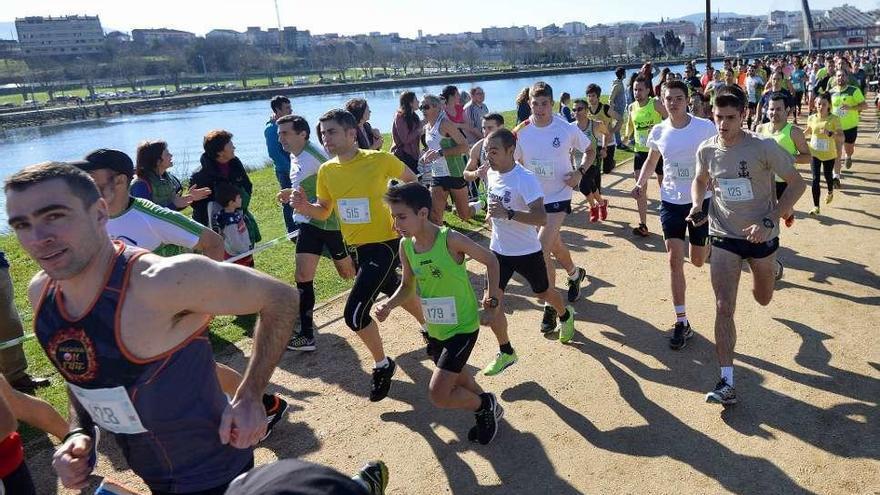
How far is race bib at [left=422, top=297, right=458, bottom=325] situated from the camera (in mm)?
4023

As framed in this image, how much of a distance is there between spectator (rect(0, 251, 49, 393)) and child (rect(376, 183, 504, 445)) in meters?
3.43

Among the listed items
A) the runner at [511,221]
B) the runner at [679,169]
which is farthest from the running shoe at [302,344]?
the runner at [679,169]

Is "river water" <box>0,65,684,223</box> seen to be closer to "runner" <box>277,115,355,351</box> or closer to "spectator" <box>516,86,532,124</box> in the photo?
"spectator" <box>516,86,532,124</box>

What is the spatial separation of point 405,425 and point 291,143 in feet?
9.19

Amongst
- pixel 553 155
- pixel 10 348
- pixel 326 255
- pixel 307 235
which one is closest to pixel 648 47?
pixel 326 255

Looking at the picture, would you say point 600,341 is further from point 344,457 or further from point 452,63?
point 452,63

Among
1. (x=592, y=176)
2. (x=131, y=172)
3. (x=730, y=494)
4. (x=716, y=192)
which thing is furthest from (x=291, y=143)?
(x=592, y=176)

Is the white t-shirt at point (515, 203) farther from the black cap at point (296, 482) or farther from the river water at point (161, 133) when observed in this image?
the river water at point (161, 133)

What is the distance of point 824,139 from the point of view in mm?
9133

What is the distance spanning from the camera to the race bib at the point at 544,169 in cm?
617

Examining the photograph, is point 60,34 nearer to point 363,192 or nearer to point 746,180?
point 363,192

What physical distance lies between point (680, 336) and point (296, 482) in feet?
15.2

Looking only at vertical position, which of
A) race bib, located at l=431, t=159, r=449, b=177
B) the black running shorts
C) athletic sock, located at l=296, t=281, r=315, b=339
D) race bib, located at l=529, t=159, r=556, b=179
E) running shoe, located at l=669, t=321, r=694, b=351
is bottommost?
running shoe, located at l=669, t=321, r=694, b=351

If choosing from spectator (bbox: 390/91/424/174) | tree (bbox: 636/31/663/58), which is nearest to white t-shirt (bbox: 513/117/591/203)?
spectator (bbox: 390/91/424/174)
